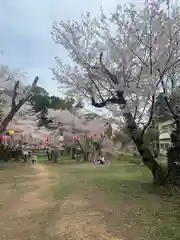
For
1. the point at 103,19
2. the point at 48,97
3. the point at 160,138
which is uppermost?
the point at 48,97

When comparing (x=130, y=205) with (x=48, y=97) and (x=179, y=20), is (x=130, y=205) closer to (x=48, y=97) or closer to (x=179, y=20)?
(x=179, y=20)

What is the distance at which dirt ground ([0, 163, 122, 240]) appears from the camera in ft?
17.8

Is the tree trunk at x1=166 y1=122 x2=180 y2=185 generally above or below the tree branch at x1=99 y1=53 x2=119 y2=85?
below

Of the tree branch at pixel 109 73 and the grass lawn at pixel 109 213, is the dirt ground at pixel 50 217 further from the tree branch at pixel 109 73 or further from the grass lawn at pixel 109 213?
the tree branch at pixel 109 73

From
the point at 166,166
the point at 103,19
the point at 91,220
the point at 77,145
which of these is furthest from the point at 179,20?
the point at 77,145

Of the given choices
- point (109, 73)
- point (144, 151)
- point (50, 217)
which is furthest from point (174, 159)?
point (50, 217)

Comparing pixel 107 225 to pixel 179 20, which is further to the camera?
pixel 179 20

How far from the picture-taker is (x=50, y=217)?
671 cm

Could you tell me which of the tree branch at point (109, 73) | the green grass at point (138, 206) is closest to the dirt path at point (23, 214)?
the green grass at point (138, 206)

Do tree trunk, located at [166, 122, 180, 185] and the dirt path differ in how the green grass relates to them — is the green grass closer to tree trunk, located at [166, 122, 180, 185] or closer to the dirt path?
tree trunk, located at [166, 122, 180, 185]

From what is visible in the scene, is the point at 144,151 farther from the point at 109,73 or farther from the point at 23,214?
the point at 23,214

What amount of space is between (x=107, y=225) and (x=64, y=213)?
139 centimetres

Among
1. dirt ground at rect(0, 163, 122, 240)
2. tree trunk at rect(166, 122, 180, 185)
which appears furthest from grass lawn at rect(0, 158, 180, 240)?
tree trunk at rect(166, 122, 180, 185)

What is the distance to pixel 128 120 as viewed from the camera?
32.9 feet
